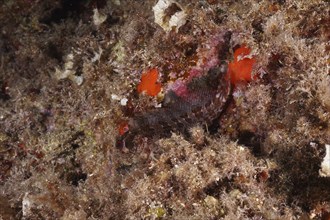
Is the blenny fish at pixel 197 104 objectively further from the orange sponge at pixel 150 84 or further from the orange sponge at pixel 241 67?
the orange sponge at pixel 150 84

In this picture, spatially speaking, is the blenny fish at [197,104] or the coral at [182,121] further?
the blenny fish at [197,104]

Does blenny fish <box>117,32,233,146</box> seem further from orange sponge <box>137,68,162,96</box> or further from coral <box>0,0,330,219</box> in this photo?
orange sponge <box>137,68,162,96</box>

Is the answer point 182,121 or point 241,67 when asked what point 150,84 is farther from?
point 241,67

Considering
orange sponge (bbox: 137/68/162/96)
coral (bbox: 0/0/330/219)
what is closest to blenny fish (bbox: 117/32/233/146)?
coral (bbox: 0/0/330/219)

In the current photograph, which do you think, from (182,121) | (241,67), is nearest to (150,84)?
(182,121)

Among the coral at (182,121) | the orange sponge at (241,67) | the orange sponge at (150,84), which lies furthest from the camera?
the orange sponge at (150,84)

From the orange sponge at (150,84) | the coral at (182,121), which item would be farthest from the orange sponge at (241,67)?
the orange sponge at (150,84)
